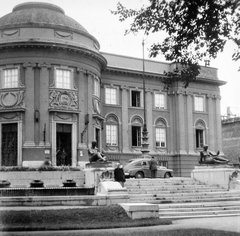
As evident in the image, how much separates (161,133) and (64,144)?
39.8 ft

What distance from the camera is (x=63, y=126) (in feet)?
111

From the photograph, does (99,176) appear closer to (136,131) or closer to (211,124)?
(136,131)

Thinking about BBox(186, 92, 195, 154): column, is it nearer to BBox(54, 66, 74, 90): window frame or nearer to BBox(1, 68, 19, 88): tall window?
BBox(54, 66, 74, 90): window frame

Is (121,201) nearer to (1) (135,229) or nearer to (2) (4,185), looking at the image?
(1) (135,229)

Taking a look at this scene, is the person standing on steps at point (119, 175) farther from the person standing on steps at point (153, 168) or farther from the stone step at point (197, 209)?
the person standing on steps at point (153, 168)

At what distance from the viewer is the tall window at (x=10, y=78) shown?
3331cm

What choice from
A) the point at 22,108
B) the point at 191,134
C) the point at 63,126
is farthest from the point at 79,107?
the point at 191,134

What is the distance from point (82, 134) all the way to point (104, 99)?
22.2 ft

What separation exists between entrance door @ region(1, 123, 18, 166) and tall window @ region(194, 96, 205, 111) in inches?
746

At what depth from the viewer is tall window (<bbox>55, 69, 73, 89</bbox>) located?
3378 cm

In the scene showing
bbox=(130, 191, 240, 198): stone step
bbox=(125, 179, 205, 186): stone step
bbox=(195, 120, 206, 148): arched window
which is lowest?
bbox=(130, 191, 240, 198): stone step

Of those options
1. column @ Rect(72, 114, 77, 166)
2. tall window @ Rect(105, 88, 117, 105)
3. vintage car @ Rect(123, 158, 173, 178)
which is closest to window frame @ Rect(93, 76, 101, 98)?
tall window @ Rect(105, 88, 117, 105)

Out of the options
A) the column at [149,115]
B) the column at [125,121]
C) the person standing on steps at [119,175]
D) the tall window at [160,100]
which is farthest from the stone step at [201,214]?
the tall window at [160,100]

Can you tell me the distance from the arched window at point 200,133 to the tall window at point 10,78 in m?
18.9
